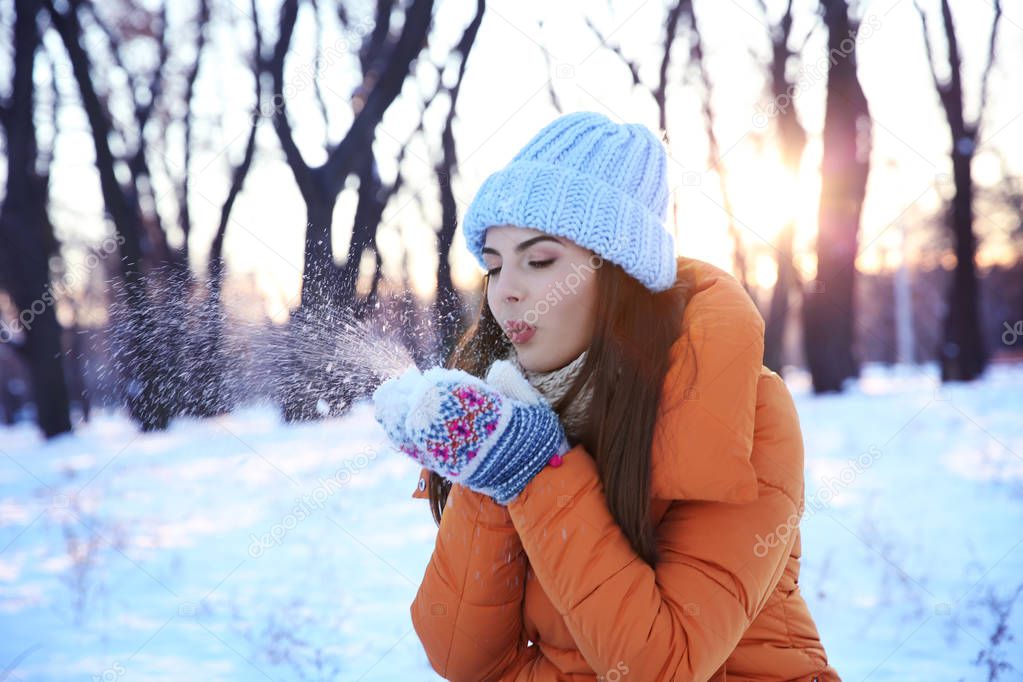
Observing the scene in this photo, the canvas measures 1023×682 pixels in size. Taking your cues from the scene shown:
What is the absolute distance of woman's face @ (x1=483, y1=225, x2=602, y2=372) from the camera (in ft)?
6.24

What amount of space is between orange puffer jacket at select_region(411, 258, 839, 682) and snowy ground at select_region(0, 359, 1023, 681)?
1.71m

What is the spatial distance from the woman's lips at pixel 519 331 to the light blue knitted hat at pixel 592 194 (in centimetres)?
23

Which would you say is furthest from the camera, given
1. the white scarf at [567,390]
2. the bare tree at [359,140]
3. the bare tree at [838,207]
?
the bare tree at [838,207]

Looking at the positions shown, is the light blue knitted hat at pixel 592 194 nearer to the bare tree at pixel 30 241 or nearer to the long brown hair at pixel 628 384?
the long brown hair at pixel 628 384

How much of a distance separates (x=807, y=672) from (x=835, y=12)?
11.8 metres

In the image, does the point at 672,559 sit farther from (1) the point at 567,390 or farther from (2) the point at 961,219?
(2) the point at 961,219

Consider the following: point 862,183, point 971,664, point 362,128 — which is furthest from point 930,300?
point 971,664

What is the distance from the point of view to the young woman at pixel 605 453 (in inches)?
63.2

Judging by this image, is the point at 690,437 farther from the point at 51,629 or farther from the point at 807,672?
the point at 51,629

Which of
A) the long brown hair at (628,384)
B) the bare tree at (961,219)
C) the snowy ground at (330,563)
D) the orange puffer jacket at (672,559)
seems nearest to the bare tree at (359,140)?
the snowy ground at (330,563)

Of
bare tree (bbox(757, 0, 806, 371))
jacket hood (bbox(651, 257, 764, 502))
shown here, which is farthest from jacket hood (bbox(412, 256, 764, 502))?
bare tree (bbox(757, 0, 806, 371))

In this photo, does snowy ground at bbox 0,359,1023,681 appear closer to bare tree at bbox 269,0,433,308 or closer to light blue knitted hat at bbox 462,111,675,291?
light blue knitted hat at bbox 462,111,675,291

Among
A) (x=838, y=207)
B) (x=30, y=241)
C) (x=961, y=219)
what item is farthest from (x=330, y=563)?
(x=961, y=219)

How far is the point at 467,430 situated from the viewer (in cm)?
161
